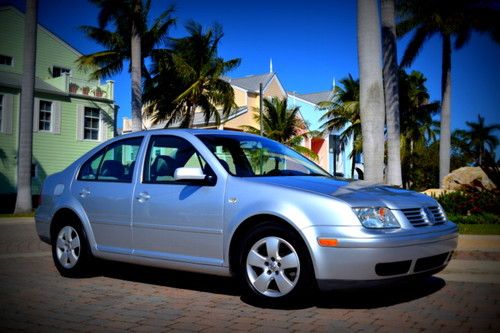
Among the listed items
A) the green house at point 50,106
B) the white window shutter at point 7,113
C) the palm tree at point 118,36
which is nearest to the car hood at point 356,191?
the palm tree at point 118,36

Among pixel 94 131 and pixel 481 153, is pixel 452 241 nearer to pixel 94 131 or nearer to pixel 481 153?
pixel 481 153

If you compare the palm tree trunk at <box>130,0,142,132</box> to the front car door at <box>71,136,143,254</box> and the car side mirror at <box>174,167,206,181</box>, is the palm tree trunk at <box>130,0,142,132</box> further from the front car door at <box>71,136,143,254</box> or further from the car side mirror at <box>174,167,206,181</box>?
the car side mirror at <box>174,167,206,181</box>

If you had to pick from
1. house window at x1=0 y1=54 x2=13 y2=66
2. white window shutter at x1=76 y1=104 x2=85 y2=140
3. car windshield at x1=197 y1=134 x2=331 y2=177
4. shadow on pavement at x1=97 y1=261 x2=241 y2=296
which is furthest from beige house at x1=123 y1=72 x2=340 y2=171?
car windshield at x1=197 y1=134 x2=331 y2=177

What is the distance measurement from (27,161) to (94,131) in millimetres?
13792

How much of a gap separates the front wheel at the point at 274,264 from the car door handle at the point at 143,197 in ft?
4.45

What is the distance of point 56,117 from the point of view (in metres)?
29.9

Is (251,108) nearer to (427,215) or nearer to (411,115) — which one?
(411,115)

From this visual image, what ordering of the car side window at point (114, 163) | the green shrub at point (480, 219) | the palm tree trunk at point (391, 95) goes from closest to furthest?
the car side window at point (114, 163)
the green shrub at point (480, 219)
the palm tree trunk at point (391, 95)

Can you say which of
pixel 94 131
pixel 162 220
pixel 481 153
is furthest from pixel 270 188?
pixel 94 131

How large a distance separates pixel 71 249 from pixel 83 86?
27.1 m

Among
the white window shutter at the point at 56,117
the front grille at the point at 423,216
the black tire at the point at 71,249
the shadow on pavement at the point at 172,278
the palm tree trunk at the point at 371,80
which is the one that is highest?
the white window shutter at the point at 56,117

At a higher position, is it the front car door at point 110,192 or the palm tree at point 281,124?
the palm tree at point 281,124

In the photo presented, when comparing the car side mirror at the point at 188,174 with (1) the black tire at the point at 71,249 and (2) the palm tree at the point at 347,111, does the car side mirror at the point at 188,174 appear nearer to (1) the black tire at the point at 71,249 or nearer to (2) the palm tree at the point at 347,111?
(1) the black tire at the point at 71,249

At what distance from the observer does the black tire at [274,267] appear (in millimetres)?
4348
